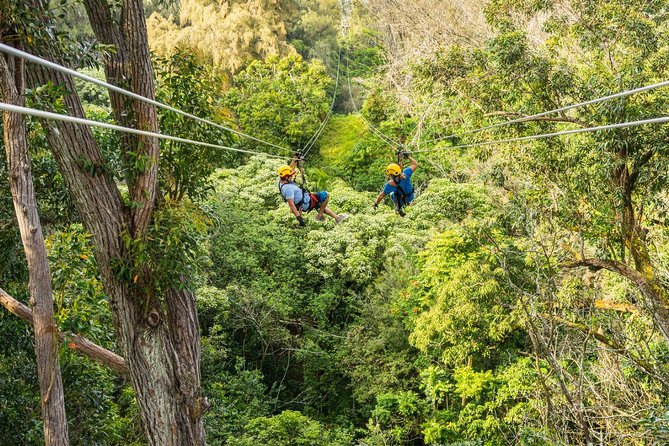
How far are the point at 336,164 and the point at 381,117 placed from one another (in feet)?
8.29

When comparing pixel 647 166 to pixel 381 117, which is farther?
pixel 381 117

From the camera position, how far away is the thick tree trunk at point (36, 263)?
5379 millimetres

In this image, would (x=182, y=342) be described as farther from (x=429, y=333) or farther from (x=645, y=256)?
(x=429, y=333)

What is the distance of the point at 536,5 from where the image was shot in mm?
9312

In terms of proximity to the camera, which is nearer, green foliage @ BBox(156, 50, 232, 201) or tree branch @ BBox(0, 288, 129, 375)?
green foliage @ BBox(156, 50, 232, 201)

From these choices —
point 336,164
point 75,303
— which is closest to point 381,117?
point 336,164

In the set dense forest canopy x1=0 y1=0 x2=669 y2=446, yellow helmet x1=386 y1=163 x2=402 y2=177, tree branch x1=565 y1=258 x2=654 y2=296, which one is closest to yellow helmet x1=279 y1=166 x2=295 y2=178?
dense forest canopy x1=0 y1=0 x2=669 y2=446

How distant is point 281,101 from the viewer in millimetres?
23234

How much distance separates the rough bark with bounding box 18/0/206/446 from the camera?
17.0ft

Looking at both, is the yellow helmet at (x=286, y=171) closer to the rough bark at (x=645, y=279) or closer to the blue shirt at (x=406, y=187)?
the blue shirt at (x=406, y=187)

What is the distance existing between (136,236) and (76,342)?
152cm

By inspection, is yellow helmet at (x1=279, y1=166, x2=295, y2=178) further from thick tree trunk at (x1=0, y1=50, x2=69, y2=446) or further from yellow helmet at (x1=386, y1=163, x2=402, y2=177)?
thick tree trunk at (x1=0, y1=50, x2=69, y2=446)

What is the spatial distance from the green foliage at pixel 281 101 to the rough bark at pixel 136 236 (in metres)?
17.4

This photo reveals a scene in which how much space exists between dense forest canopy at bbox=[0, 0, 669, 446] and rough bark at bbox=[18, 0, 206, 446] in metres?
0.02
